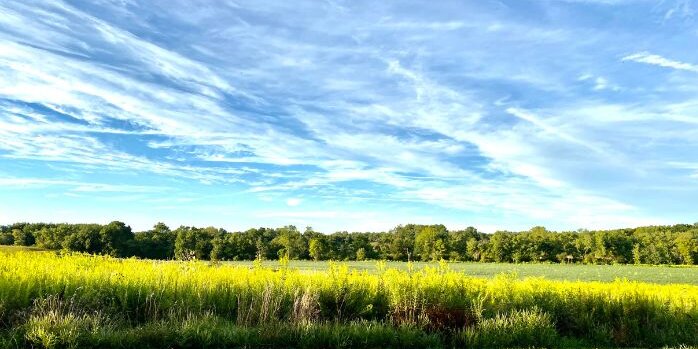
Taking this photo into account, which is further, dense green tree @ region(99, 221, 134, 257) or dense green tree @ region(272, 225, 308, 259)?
dense green tree @ region(272, 225, 308, 259)

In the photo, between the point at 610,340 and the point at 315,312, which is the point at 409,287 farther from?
Answer: the point at 610,340

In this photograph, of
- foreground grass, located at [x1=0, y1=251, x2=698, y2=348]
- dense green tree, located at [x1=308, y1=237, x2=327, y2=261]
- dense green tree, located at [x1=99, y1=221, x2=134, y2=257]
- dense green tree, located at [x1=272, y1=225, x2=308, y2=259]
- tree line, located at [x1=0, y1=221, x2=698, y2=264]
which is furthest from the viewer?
dense green tree, located at [x1=272, y1=225, x2=308, y2=259]

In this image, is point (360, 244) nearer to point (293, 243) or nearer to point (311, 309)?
point (293, 243)

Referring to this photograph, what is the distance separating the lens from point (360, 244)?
10294 centimetres

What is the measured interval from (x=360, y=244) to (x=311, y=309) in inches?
3641

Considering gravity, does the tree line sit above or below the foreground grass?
above

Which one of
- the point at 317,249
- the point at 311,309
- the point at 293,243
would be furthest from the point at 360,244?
the point at 311,309

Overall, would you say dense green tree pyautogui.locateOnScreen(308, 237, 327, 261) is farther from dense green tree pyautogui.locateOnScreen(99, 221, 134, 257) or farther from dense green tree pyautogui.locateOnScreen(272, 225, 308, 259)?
dense green tree pyautogui.locateOnScreen(99, 221, 134, 257)

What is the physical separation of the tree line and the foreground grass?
7209 cm

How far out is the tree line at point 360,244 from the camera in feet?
289

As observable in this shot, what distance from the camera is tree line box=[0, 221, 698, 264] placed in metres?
87.9

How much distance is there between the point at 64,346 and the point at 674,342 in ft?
46.4

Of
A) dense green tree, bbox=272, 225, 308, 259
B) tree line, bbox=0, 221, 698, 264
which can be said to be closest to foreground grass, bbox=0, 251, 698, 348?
tree line, bbox=0, 221, 698, 264

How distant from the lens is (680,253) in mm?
89375
